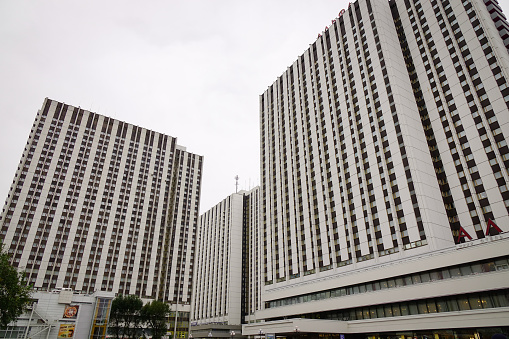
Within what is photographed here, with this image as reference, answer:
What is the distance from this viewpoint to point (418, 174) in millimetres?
62438

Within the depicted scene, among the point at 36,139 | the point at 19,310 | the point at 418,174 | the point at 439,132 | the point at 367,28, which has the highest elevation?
the point at 367,28

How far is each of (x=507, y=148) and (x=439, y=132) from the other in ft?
41.7

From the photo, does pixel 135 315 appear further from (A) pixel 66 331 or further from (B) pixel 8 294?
(B) pixel 8 294

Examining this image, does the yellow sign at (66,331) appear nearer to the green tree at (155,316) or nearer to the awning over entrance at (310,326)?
the green tree at (155,316)

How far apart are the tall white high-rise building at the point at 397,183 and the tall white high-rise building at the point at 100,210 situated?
4474 centimetres

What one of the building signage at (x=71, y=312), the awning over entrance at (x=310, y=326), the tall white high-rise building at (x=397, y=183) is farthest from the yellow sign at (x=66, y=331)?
the awning over entrance at (x=310, y=326)

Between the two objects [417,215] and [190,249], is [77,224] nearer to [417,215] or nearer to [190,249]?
[190,249]

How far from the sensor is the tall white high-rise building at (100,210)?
4011 inches

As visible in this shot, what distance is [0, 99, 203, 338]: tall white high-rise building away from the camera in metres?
102

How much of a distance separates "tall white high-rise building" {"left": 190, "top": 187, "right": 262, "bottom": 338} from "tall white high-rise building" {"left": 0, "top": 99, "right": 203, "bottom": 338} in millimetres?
34676

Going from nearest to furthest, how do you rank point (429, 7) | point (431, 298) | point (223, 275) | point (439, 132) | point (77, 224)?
Result: point (431, 298), point (439, 132), point (429, 7), point (77, 224), point (223, 275)

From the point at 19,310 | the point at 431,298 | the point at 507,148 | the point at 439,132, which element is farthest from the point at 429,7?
the point at 19,310

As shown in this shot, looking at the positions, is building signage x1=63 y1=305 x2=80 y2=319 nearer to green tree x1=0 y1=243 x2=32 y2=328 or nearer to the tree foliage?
green tree x1=0 y1=243 x2=32 y2=328

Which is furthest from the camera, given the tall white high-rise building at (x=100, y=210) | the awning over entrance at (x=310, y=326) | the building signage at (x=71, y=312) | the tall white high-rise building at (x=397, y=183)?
the tall white high-rise building at (x=100, y=210)
